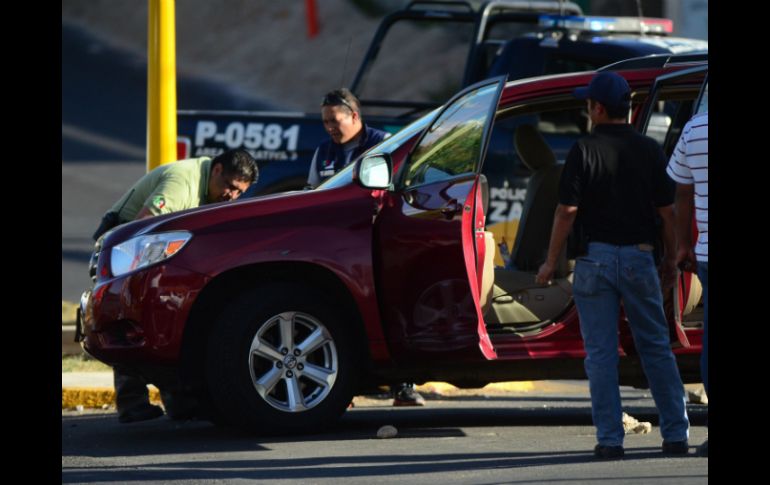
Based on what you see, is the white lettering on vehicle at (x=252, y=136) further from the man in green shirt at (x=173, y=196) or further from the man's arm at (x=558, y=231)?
the man's arm at (x=558, y=231)

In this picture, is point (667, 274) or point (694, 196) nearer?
point (694, 196)

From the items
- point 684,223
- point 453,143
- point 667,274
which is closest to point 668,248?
point 667,274

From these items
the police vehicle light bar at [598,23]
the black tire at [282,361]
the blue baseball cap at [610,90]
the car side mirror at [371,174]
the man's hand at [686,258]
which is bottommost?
the black tire at [282,361]

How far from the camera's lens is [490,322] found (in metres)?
8.46

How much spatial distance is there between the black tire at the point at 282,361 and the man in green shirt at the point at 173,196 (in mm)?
928

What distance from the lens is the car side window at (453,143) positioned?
797cm

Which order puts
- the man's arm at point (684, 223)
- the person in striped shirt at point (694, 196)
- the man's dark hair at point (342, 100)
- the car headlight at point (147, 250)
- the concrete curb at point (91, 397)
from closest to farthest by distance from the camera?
the person in striped shirt at point (694, 196) < the man's arm at point (684, 223) < the car headlight at point (147, 250) < the man's dark hair at point (342, 100) < the concrete curb at point (91, 397)

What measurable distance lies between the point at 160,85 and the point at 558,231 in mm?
4422

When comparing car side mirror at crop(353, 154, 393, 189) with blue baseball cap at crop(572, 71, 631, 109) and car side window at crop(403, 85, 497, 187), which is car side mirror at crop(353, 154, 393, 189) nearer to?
car side window at crop(403, 85, 497, 187)

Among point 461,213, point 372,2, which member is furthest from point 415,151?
point 372,2

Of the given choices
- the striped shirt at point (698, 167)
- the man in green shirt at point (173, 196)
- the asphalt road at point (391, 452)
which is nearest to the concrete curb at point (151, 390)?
the asphalt road at point (391, 452)

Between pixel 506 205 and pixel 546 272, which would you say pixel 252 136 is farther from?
pixel 546 272

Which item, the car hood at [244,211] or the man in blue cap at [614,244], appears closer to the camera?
the man in blue cap at [614,244]

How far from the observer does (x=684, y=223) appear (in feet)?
22.5
